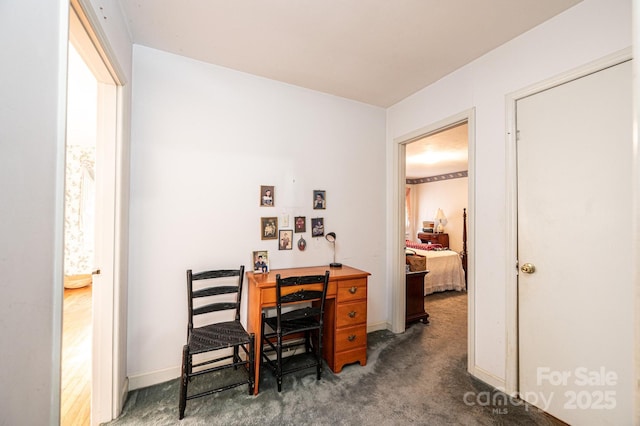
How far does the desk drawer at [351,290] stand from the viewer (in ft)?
7.58

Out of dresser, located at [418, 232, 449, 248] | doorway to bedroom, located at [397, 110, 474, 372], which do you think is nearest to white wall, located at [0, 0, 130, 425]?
doorway to bedroom, located at [397, 110, 474, 372]

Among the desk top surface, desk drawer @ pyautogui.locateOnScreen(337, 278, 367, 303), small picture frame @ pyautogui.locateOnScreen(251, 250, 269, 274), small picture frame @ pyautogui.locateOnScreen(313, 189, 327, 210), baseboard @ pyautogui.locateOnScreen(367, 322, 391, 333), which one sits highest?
small picture frame @ pyautogui.locateOnScreen(313, 189, 327, 210)

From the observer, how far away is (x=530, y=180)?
1.89 meters

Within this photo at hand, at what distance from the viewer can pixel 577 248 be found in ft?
5.47

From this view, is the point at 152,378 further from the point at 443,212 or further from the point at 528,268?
the point at 443,212

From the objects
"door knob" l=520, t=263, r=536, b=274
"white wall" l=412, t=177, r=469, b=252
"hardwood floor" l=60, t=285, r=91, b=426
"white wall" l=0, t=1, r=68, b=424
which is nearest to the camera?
"white wall" l=0, t=1, r=68, b=424

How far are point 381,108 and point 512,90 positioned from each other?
58.0 inches

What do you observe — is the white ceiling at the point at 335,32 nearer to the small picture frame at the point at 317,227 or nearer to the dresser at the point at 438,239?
the small picture frame at the point at 317,227

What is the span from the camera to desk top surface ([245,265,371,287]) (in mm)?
2131

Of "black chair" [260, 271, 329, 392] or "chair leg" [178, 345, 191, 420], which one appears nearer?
"chair leg" [178, 345, 191, 420]

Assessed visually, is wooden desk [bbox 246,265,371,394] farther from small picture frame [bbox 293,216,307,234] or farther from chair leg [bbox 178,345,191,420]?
chair leg [bbox 178,345,191,420]

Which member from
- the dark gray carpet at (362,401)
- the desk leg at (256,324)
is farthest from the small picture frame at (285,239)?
the dark gray carpet at (362,401)

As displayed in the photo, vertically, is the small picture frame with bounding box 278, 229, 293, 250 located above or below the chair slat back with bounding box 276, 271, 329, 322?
above

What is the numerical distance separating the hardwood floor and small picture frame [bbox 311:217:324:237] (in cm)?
193
